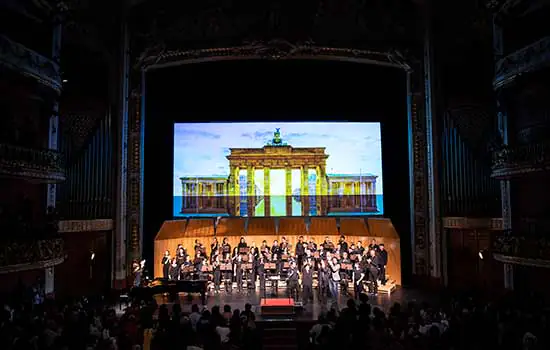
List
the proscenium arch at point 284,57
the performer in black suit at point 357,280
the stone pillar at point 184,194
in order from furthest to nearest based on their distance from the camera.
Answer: the stone pillar at point 184,194 → the proscenium arch at point 284,57 → the performer in black suit at point 357,280

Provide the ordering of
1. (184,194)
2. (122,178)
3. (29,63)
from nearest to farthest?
(29,63) < (122,178) < (184,194)

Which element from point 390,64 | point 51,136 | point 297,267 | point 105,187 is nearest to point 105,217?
point 105,187

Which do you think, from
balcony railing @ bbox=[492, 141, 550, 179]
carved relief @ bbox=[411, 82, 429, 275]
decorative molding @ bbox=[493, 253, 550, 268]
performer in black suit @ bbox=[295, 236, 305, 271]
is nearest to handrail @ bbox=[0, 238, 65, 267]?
performer in black suit @ bbox=[295, 236, 305, 271]

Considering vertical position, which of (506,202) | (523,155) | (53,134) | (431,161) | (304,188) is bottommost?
(506,202)

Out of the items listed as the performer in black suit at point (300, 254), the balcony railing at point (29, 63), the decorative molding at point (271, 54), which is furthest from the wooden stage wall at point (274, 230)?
the balcony railing at point (29, 63)

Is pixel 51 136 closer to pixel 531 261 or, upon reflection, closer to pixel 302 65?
pixel 302 65

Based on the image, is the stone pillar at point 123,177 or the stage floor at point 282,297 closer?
the stage floor at point 282,297

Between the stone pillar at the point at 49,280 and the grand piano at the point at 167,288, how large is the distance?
8.80ft

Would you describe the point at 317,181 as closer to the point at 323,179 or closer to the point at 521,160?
the point at 323,179

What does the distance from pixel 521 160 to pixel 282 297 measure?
797 centimetres

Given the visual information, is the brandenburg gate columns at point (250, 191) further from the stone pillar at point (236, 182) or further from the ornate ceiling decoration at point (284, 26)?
the ornate ceiling decoration at point (284, 26)

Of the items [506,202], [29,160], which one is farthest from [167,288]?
[506,202]

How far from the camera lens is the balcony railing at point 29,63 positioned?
11766 mm

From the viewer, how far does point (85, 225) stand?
16.2 metres
